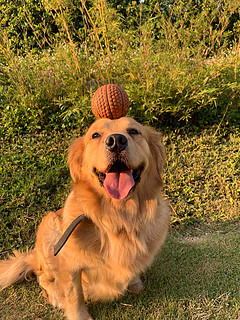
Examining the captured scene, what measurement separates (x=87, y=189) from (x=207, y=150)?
272 cm

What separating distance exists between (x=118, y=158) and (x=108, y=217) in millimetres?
473

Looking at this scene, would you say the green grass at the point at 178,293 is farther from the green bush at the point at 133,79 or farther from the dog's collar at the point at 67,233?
the green bush at the point at 133,79

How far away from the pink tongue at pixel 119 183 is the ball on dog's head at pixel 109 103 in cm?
61

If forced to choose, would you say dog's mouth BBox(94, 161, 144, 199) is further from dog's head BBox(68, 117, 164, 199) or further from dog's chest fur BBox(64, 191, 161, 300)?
dog's chest fur BBox(64, 191, 161, 300)

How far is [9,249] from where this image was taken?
295cm

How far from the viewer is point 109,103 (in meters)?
2.20

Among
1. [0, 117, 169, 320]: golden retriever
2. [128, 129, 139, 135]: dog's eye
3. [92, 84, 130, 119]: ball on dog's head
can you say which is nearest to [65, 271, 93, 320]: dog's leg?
[0, 117, 169, 320]: golden retriever

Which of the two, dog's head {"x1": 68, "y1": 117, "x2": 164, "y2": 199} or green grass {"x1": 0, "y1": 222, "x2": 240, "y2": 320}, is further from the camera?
green grass {"x1": 0, "y1": 222, "x2": 240, "y2": 320}

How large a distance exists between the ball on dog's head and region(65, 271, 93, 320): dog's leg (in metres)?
1.29

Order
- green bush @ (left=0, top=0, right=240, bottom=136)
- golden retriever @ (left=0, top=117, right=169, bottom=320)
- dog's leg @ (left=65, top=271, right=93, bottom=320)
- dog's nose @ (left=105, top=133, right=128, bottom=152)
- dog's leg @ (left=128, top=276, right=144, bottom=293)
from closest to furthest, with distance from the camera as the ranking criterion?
dog's nose @ (left=105, top=133, right=128, bottom=152), golden retriever @ (left=0, top=117, right=169, bottom=320), dog's leg @ (left=65, top=271, right=93, bottom=320), dog's leg @ (left=128, top=276, right=144, bottom=293), green bush @ (left=0, top=0, right=240, bottom=136)

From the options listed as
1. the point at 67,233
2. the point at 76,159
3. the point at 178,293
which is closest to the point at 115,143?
the point at 76,159

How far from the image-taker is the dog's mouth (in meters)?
1.80

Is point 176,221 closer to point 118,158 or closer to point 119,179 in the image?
point 119,179

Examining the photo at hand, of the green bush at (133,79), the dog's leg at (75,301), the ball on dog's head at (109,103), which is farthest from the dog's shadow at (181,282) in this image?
the green bush at (133,79)
